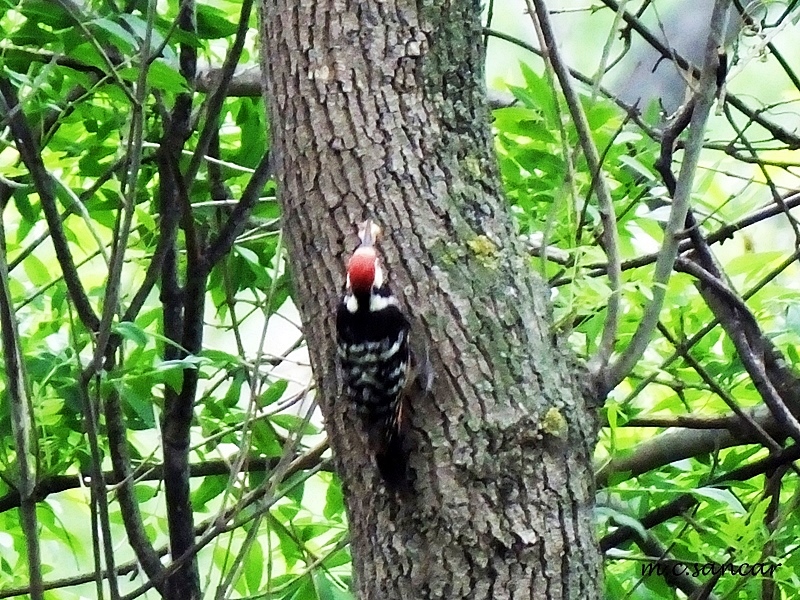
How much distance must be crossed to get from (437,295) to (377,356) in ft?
0.35

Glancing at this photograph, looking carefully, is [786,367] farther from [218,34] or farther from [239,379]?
[218,34]

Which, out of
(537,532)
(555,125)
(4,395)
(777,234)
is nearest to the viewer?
(537,532)

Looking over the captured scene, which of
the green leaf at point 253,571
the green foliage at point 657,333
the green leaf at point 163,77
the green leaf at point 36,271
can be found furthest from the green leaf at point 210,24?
the green leaf at point 253,571

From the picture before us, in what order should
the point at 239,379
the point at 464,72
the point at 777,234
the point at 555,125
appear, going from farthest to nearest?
the point at 777,234 < the point at 239,379 < the point at 555,125 < the point at 464,72

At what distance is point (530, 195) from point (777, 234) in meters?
1.07

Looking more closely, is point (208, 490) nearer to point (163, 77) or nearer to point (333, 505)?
point (333, 505)

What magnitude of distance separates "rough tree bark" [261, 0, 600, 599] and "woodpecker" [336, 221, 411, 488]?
0.8 inches

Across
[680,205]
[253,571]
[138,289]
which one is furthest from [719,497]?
[138,289]

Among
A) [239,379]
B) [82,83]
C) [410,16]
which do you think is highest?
[82,83]

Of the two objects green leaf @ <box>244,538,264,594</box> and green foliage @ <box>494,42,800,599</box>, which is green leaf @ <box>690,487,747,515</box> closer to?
green foliage @ <box>494,42,800,599</box>

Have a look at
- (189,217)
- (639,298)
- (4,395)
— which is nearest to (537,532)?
(639,298)

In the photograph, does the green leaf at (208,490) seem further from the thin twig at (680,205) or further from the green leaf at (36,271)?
the thin twig at (680,205)

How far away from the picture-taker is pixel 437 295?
102 cm

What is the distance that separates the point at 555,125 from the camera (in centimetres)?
126
